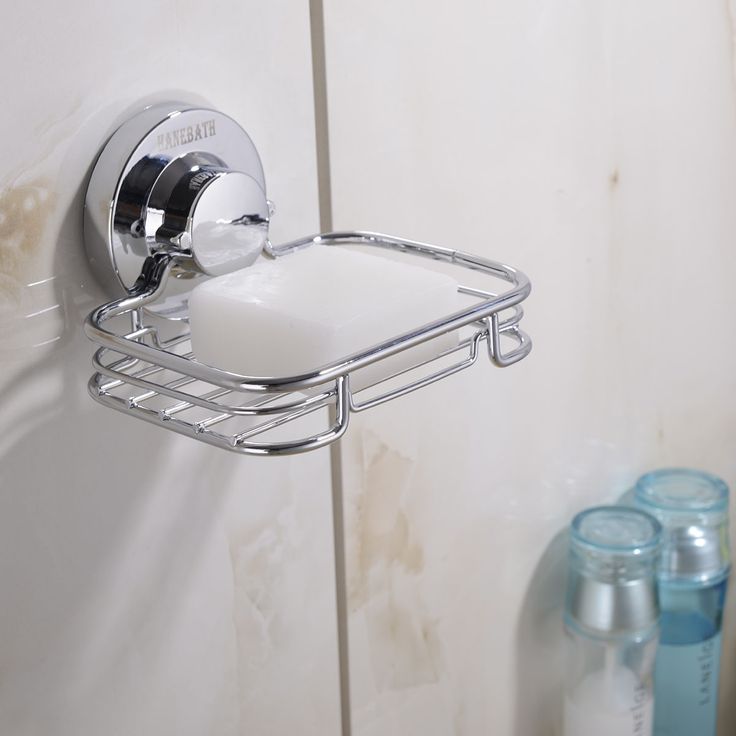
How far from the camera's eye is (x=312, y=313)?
34cm

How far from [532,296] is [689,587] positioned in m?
0.26

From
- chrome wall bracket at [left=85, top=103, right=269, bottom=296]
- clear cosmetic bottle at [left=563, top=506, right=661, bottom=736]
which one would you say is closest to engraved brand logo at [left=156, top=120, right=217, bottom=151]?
chrome wall bracket at [left=85, top=103, right=269, bottom=296]

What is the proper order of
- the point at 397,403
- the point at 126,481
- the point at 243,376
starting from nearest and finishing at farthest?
the point at 243,376 < the point at 126,481 < the point at 397,403

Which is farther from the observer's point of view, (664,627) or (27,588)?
(664,627)

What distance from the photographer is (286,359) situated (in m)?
0.34

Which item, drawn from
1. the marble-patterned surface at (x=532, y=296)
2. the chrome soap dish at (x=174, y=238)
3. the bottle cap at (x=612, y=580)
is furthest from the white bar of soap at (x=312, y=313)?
the bottle cap at (x=612, y=580)

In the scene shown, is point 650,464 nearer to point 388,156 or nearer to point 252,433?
point 388,156

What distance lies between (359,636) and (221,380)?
0.30 m

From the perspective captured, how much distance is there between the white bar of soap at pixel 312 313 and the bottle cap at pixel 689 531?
15.1 inches

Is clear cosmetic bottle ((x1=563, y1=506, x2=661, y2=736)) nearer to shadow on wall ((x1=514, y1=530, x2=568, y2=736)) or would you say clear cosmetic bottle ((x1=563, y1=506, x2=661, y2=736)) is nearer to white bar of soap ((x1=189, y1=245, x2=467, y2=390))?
shadow on wall ((x1=514, y1=530, x2=568, y2=736))

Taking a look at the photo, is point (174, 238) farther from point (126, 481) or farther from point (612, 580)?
point (612, 580)

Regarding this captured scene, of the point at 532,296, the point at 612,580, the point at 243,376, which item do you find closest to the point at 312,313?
the point at 243,376

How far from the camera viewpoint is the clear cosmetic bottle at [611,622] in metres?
0.65

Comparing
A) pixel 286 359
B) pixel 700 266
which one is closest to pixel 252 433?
pixel 286 359
